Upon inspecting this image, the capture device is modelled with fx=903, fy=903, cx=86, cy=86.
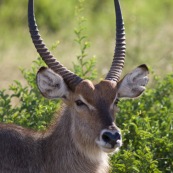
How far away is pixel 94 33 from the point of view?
26.2m

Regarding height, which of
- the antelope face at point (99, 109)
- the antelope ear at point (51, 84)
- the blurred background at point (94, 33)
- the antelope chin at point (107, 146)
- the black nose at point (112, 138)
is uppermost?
the blurred background at point (94, 33)

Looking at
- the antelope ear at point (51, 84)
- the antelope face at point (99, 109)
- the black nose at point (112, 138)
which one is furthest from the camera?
the antelope ear at point (51, 84)

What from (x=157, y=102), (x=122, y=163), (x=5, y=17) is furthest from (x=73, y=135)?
(x=5, y=17)

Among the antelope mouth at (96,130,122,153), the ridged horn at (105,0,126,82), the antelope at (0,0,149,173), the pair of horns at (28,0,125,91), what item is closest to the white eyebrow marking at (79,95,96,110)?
the antelope at (0,0,149,173)

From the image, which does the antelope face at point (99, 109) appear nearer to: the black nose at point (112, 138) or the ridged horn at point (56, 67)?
the black nose at point (112, 138)

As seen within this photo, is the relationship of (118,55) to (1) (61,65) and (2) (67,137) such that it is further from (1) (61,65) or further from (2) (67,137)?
(2) (67,137)

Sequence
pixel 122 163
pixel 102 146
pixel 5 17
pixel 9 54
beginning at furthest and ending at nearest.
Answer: pixel 5 17 < pixel 9 54 < pixel 122 163 < pixel 102 146

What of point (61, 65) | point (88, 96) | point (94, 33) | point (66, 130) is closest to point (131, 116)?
point (66, 130)

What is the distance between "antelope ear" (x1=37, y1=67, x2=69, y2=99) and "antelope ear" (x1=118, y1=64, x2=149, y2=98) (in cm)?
74

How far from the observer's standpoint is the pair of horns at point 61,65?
11453mm

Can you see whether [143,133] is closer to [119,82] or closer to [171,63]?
[119,82]

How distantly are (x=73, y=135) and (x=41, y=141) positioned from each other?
44 centimetres

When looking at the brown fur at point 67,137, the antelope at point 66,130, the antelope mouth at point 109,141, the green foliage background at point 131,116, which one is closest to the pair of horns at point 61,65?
the antelope at point 66,130

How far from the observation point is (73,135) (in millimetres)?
11516
